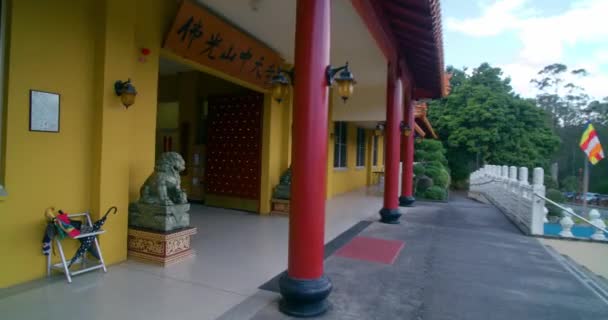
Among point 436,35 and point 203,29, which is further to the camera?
point 436,35

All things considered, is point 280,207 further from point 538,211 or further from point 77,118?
point 538,211

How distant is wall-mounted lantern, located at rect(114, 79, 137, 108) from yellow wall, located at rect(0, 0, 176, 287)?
0.09 m

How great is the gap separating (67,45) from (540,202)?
7.43 meters

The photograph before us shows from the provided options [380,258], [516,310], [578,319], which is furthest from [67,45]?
[578,319]

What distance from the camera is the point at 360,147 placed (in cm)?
1432

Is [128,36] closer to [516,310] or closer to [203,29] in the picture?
[203,29]

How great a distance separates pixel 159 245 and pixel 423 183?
30.3ft

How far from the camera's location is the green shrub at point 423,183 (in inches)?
435

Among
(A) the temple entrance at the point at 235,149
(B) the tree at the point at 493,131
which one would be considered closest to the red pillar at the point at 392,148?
(A) the temple entrance at the point at 235,149

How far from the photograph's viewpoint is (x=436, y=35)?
504cm

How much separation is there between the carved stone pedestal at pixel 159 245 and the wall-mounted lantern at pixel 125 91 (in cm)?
149

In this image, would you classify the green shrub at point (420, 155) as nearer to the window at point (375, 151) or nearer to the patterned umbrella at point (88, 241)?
the window at point (375, 151)

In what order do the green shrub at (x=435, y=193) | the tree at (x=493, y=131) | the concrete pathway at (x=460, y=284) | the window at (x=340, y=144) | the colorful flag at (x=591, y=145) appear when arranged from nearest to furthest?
the concrete pathway at (x=460, y=284) → the green shrub at (x=435, y=193) → the window at (x=340, y=144) → the colorful flag at (x=591, y=145) → the tree at (x=493, y=131)

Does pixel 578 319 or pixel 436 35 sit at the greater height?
pixel 436 35
